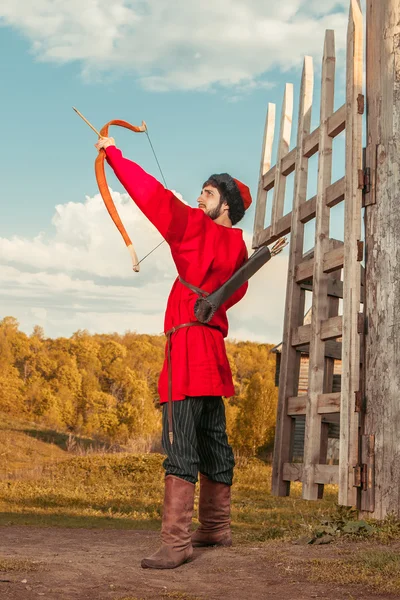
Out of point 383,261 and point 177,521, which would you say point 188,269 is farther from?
point 383,261

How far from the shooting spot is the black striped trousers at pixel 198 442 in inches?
157

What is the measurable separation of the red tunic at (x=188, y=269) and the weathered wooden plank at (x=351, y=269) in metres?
1.39

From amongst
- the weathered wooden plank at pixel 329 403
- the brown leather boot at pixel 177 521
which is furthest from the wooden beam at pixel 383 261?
the brown leather boot at pixel 177 521

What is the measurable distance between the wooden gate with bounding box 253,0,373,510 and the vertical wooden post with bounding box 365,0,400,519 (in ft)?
0.28

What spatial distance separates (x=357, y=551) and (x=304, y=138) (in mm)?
3599

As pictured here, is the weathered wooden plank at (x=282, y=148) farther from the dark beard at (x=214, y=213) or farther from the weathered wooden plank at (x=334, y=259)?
the dark beard at (x=214, y=213)

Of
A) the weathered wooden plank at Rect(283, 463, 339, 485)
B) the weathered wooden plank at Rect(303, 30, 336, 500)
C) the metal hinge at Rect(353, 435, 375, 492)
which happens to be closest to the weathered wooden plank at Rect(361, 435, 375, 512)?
the metal hinge at Rect(353, 435, 375, 492)

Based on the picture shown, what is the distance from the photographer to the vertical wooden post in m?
5.12

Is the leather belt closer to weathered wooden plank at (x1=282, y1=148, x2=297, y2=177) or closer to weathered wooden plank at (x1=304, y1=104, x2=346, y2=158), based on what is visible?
weathered wooden plank at (x1=304, y1=104, x2=346, y2=158)

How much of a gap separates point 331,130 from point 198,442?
2.88 m

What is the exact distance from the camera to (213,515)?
4395mm

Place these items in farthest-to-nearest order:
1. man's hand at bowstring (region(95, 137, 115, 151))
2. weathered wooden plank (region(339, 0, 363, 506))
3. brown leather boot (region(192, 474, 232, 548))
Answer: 1. weathered wooden plank (region(339, 0, 363, 506))
2. brown leather boot (region(192, 474, 232, 548))
3. man's hand at bowstring (region(95, 137, 115, 151))

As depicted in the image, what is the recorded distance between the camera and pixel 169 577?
3.59 metres

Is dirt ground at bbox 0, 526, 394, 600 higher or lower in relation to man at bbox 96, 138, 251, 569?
lower
